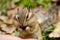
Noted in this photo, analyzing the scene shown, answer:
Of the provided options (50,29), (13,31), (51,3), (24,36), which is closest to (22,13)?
(24,36)

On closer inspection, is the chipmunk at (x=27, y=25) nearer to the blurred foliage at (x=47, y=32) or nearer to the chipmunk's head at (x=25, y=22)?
the chipmunk's head at (x=25, y=22)

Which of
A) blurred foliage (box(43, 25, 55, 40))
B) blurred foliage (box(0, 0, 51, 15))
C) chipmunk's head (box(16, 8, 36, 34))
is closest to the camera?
chipmunk's head (box(16, 8, 36, 34))

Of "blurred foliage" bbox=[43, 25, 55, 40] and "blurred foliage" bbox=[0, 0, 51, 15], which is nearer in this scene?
"blurred foliage" bbox=[43, 25, 55, 40]

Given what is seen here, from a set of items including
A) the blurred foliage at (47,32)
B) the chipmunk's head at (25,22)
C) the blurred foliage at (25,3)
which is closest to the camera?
the chipmunk's head at (25,22)

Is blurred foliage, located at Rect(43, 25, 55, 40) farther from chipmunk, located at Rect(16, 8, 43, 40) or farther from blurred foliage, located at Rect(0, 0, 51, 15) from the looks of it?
blurred foliage, located at Rect(0, 0, 51, 15)

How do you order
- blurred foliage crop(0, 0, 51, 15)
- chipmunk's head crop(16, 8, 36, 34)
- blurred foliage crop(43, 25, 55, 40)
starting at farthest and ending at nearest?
blurred foliage crop(0, 0, 51, 15) → blurred foliage crop(43, 25, 55, 40) → chipmunk's head crop(16, 8, 36, 34)

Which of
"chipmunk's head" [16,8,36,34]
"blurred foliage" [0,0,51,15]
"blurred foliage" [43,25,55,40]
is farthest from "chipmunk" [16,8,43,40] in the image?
"blurred foliage" [0,0,51,15]

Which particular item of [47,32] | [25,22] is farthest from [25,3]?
[25,22]

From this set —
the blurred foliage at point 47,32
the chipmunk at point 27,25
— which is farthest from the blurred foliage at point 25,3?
the chipmunk at point 27,25

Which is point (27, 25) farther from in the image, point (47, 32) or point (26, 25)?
point (47, 32)
